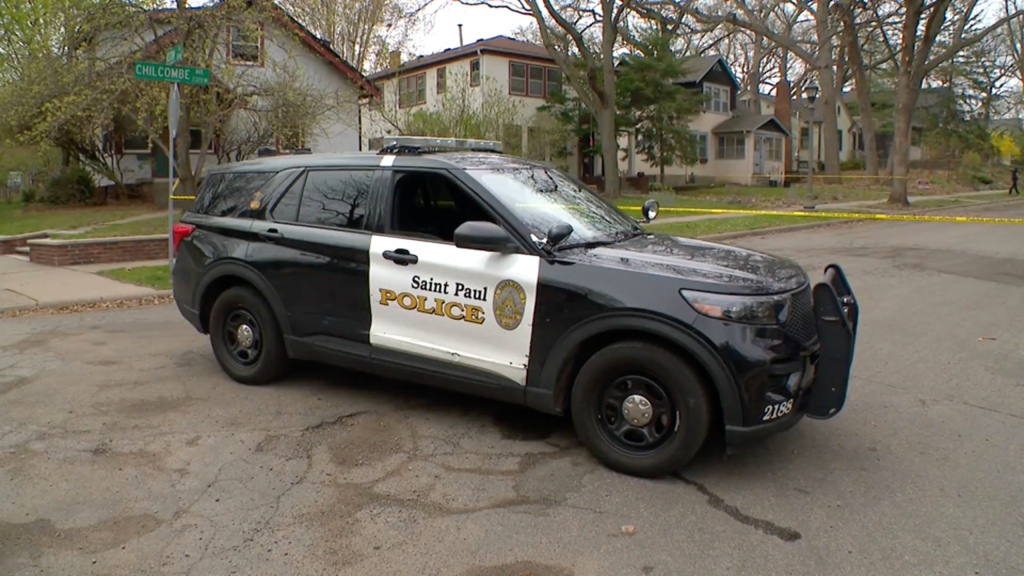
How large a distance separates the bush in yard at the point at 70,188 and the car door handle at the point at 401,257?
2178 cm

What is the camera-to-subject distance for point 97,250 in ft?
41.7

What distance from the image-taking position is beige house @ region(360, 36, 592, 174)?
32.6 m

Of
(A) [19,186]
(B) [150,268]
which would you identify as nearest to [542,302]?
(B) [150,268]

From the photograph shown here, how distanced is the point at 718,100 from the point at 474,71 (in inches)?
657

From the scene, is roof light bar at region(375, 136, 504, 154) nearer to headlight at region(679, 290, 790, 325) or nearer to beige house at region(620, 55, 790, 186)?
headlight at region(679, 290, 790, 325)

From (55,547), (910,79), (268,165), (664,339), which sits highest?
(910,79)

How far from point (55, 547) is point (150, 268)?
9297 millimetres

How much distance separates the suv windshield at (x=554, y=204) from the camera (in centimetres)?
485

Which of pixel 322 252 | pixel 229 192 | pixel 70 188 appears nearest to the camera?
pixel 322 252

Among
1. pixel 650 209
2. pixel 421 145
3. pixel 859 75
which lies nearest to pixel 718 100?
pixel 859 75

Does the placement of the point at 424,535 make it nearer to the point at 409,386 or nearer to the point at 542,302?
the point at 542,302

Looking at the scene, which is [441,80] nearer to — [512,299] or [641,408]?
[512,299]

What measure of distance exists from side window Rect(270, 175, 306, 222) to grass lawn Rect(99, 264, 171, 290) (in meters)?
5.58

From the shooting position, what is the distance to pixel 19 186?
A: 2934 centimetres
